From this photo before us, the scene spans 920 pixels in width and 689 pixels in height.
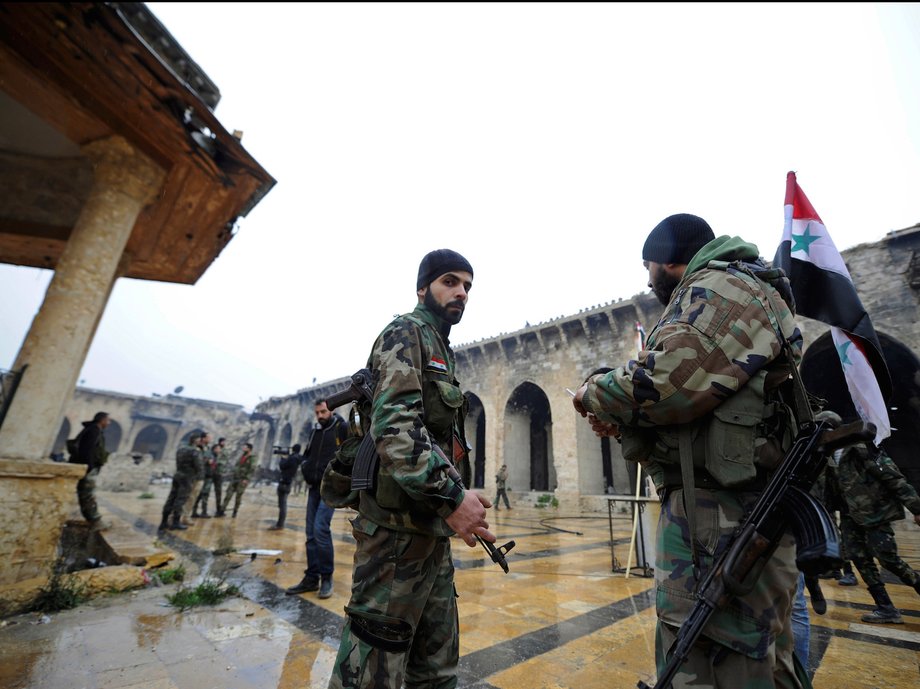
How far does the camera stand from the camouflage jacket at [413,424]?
1.35 meters

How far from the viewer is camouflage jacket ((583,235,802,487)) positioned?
1308 mm

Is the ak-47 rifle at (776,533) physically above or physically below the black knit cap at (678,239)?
below

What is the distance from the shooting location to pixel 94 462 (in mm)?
5746

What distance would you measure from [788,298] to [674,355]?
2.49ft

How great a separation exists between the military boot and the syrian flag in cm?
137

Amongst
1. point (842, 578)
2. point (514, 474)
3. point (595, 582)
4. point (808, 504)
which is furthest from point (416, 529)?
point (514, 474)

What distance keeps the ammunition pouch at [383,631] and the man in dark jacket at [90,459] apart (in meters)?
5.89

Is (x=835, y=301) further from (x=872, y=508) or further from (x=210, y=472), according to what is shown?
(x=210, y=472)

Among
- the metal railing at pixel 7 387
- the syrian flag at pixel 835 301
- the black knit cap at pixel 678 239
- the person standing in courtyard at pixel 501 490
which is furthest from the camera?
the person standing in courtyard at pixel 501 490

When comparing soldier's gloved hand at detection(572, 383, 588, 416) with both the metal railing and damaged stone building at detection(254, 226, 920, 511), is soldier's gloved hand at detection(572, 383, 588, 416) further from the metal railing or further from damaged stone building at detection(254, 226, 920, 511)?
damaged stone building at detection(254, 226, 920, 511)

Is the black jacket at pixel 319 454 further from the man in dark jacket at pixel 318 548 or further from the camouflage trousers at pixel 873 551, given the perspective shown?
the camouflage trousers at pixel 873 551

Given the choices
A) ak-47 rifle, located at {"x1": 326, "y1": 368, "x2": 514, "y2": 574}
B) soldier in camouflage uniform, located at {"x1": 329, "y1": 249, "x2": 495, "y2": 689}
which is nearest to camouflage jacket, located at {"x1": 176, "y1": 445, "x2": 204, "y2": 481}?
ak-47 rifle, located at {"x1": 326, "y1": 368, "x2": 514, "y2": 574}

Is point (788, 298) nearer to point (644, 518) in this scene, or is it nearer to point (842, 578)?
point (644, 518)

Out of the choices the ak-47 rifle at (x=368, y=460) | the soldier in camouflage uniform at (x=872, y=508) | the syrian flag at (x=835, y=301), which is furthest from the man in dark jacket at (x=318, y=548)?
the soldier in camouflage uniform at (x=872, y=508)
